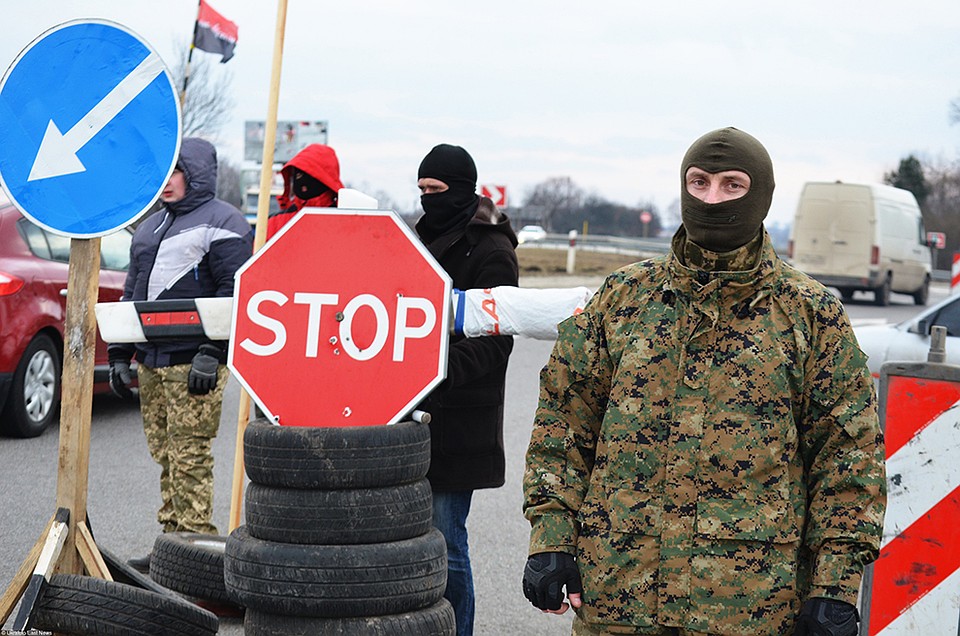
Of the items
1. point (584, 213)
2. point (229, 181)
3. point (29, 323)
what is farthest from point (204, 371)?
point (584, 213)

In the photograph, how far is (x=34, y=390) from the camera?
1000 cm

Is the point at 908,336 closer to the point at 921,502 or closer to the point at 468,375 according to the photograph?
the point at 921,502

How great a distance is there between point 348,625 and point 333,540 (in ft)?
0.84

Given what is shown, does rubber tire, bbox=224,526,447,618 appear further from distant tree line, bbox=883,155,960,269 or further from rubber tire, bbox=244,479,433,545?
distant tree line, bbox=883,155,960,269

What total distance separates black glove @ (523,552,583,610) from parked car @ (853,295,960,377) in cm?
680

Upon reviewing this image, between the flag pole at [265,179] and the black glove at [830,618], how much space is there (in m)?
3.53

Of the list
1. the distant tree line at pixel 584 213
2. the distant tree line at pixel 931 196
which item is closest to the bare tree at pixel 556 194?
the distant tree line at pixel 584 213

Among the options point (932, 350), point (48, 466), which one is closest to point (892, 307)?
point (48, 466)

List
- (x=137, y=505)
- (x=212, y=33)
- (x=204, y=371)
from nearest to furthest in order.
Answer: (x=204, y=371) → (x=137, y=505) → (x=212, y=33)

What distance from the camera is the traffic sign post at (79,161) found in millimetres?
4637

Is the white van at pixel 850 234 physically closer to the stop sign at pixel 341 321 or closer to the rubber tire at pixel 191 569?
the rubber tire at pixel 191 569

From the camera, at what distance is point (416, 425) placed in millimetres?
4137

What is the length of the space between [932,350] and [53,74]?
3327 millimetres

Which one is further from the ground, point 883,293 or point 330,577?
point 330,577
